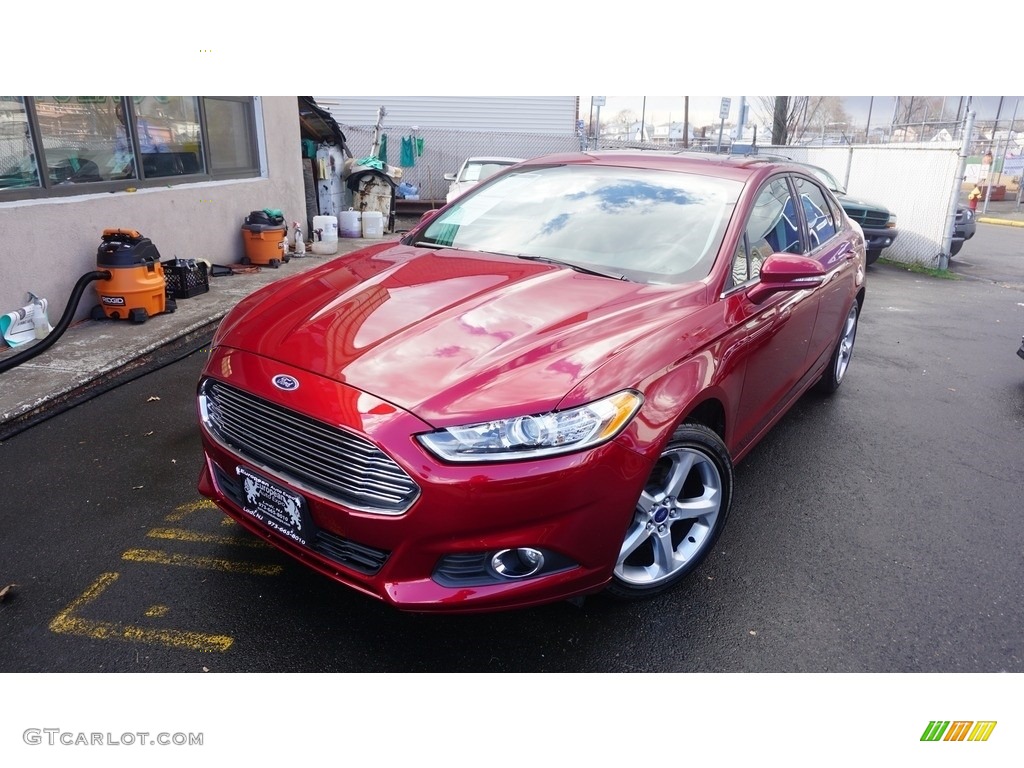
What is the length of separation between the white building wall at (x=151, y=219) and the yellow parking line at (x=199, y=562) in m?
3.59

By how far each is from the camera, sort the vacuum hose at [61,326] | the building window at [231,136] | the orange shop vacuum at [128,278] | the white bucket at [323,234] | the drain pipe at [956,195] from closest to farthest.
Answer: the vacuum hose at [61,326] < the orange shop vacuum at [128,278] < the building window at [231,136] < the white bucket at [323,234] < the drain pipe at [956,195]

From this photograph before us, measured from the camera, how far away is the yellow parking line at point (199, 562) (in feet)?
9.32

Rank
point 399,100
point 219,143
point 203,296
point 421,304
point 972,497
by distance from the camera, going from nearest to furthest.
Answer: point 421,304
point 972,497
point 203,296
point 219,143
point 399,100

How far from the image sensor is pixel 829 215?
15.2 feet

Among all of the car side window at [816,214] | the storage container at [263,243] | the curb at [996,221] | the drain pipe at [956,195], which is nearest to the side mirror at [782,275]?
the car side window at [816,214]

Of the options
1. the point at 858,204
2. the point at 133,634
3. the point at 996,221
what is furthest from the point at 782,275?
the point at 996,221

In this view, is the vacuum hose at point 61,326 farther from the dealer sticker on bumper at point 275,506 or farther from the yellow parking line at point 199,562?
the dealer sticker on bumper at point 275,506

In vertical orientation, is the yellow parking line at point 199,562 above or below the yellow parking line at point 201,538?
above

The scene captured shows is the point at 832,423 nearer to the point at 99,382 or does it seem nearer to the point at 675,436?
the point at 675,436

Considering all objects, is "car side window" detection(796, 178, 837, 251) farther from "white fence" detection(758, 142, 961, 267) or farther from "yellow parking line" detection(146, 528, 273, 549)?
"white fence" detection(758, 142, 961, 267)

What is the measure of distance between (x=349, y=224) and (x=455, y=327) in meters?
10.4
